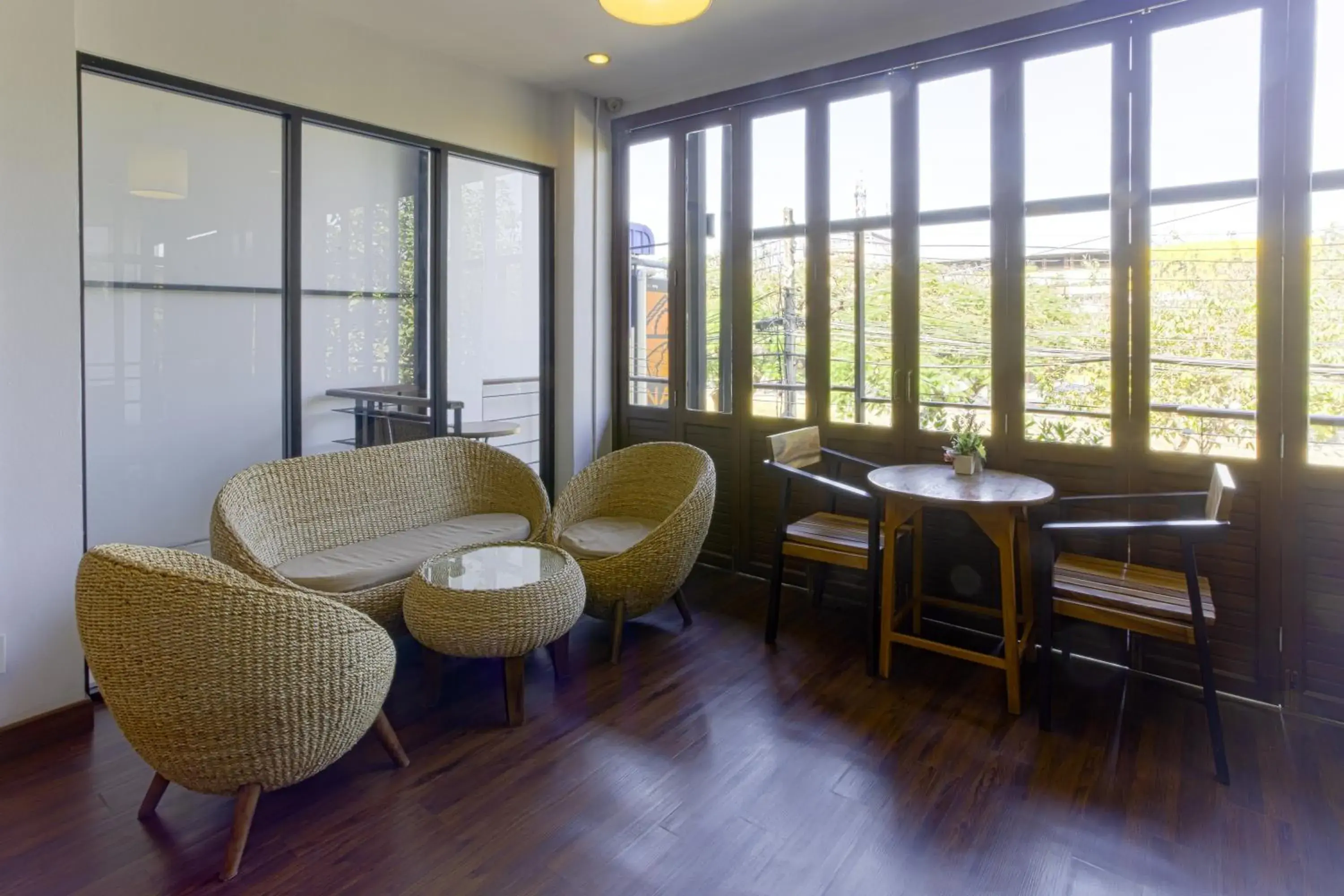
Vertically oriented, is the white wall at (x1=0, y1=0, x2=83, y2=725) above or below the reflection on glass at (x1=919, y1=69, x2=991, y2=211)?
below

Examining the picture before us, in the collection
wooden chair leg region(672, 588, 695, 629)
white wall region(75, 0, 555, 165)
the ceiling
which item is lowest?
wooden chair leg region(672, 588, 695, 629)

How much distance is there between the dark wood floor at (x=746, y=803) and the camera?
6.25 ft

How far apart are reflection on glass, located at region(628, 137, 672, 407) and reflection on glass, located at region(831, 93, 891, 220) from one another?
1.02m

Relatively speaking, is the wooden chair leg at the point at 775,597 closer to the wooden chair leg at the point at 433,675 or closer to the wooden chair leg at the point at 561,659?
the wooden chair leg at the point at 561,659

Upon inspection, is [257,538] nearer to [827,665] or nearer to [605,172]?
[827,665]

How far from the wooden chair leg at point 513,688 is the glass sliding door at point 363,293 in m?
1.64

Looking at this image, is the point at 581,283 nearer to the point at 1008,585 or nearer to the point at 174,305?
the point at 174,305

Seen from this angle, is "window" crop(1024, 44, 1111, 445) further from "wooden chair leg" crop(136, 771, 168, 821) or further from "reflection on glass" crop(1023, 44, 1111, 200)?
"wooden chair leg" crop(136, 771, 168, 821)

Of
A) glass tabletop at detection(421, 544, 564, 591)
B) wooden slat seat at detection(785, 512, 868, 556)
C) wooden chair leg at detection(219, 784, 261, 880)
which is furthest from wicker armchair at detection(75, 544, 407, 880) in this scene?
wooden slat seat at detection(785, 512, 868, 556)

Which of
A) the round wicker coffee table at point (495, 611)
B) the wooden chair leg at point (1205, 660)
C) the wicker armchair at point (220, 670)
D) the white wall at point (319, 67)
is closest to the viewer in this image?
the wicker armchair at point (220, 670)

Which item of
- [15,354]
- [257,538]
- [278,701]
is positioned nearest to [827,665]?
[278,701]

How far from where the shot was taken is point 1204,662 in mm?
2346

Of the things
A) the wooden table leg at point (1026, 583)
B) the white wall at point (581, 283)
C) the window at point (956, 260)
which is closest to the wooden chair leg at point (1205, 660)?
the wooden table leg at point (1026, 583)

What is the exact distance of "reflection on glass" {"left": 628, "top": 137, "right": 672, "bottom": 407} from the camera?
452 centimetres
